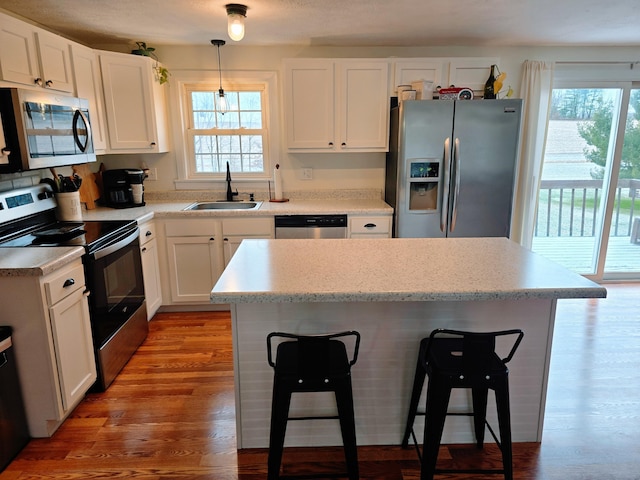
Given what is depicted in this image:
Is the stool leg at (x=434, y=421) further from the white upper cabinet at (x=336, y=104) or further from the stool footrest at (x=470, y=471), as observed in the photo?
the white upper cabinet at (x=336, y=104)

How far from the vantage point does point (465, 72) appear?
138 inches

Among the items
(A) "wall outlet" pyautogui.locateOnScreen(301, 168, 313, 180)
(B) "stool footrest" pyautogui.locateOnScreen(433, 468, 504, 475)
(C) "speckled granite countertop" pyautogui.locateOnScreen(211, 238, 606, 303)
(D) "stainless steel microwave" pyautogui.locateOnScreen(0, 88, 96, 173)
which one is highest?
(D) "stainless steel microwave" pyautogui.locateOnScreen(0, 88, 96, 173)

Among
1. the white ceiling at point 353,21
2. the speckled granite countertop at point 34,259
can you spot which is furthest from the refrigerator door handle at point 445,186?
the speckled granite countertop at point 34,259

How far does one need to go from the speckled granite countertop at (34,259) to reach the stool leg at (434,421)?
5.80ft

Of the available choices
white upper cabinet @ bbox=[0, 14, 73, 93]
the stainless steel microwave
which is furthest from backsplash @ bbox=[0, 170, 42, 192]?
white upper cabinet @ bbox=[0, 14, 73, 93]

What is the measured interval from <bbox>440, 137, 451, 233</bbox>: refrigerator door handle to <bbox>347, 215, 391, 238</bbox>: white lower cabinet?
0.44 m

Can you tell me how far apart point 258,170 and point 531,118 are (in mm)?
2625

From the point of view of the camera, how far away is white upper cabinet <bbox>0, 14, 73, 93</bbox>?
2.21 metres

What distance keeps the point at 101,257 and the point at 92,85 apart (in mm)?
1575

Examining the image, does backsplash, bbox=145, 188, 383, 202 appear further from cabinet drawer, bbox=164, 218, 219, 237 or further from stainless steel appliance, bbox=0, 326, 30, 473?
stainless steel appliance, bbox=0, 326, 30, 473

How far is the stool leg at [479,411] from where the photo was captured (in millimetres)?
1883

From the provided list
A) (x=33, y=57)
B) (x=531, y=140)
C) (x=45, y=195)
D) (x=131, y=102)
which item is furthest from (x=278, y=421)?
(x=531, y=140)

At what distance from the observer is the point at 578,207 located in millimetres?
4223

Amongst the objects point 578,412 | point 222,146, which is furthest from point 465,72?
point 578,412
